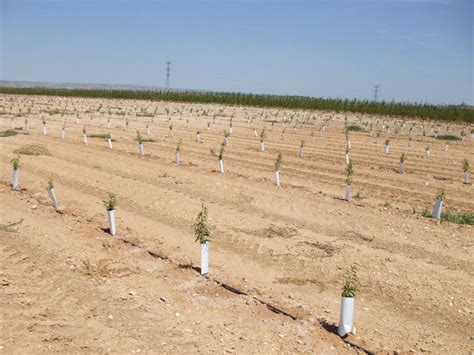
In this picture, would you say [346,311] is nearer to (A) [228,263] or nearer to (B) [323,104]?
(A) [228,263]

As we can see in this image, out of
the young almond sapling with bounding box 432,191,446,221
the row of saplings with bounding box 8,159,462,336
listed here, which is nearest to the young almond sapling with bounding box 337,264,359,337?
the row of saplings with bounding box 8,159,462,336

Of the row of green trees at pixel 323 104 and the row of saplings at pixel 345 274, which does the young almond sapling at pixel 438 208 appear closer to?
the row of saplings at pixel 345 274

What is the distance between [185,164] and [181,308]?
8.63 m

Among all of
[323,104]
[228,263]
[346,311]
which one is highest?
[323,104]

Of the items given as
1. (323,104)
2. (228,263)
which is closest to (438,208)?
(228,263)

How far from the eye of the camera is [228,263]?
6.21 m

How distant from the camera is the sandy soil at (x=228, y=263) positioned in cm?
442

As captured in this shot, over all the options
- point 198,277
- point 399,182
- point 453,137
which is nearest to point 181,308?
point 198,277

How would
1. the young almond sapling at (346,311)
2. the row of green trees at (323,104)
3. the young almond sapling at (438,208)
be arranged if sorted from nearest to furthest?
the young almond sapling at (346,311) → the young almond sapling at (438,208) → the row of green trees at (323,104)

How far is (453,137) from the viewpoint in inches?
874

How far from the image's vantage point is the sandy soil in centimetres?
442

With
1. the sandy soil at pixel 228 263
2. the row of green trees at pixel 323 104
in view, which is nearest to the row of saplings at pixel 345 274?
the sandy soil at pixel 228 263

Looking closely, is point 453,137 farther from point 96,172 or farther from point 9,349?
point 9,349

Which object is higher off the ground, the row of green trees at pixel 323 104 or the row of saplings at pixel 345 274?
the row of green trees at pixel 323 104
